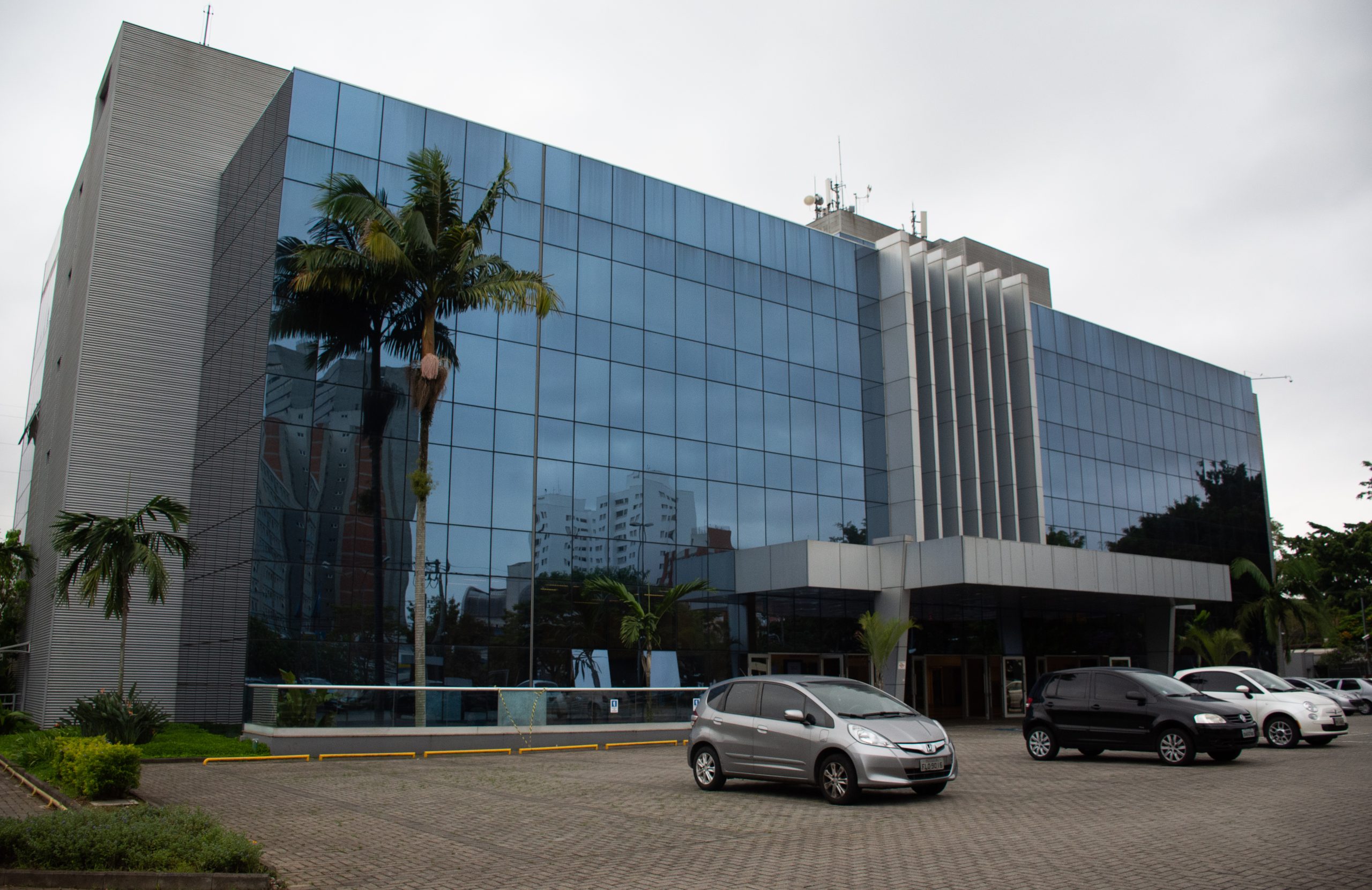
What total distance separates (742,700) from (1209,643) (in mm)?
34162

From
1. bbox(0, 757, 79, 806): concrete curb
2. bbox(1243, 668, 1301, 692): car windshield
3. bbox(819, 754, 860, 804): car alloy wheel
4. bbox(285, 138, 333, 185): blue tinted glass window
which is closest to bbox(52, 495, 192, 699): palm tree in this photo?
bbox(0, 757, 79, 806): concrete curb

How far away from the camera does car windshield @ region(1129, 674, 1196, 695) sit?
55.7 feet

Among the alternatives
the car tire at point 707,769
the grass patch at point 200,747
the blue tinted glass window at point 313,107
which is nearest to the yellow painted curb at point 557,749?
the grass patch at point 200,747

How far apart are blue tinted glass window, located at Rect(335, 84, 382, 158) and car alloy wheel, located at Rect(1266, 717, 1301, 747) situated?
85.0 feet

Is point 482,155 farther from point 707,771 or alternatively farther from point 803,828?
point 803,828

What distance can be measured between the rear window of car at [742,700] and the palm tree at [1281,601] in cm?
4169

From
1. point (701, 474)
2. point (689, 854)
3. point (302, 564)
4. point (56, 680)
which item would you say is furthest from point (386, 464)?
point (689, 854)

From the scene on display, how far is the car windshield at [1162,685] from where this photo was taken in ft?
55.7

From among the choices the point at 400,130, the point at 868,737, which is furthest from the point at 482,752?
the point at 400,130

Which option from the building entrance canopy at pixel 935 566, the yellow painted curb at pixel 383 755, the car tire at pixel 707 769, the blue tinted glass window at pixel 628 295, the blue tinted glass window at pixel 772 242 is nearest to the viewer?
the car tire at pixel 707 769

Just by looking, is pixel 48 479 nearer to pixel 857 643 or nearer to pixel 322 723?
pixel 322 723

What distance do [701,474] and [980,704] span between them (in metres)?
15.0

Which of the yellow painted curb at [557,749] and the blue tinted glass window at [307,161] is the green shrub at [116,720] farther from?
the blue tinted glass window at [307,161]

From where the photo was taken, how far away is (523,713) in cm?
2322
